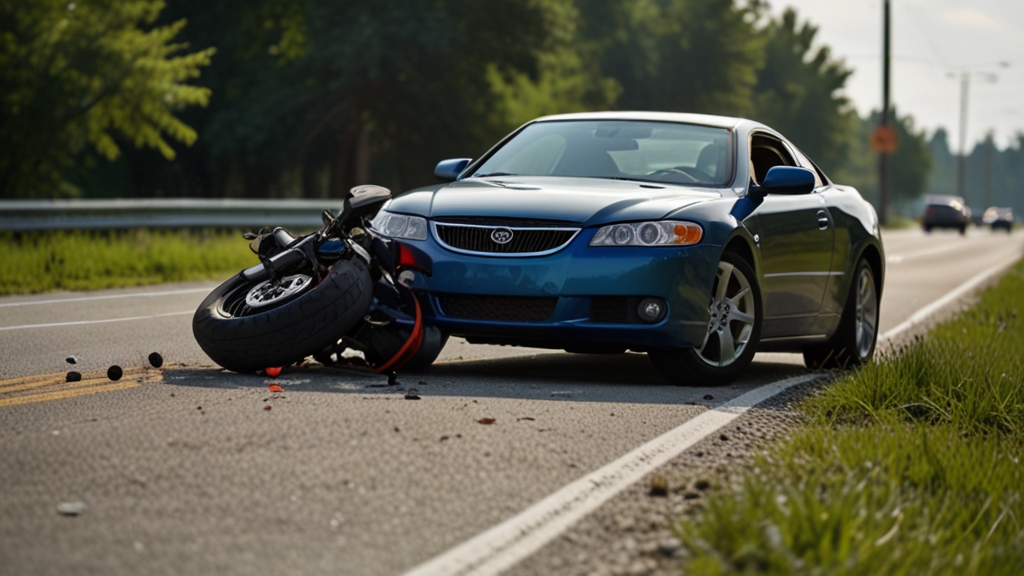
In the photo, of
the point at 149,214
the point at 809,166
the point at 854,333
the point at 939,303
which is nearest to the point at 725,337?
the point at 854,333

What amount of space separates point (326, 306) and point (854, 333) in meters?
3.95

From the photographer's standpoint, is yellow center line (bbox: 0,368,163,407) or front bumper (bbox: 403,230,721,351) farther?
front bumper (bbox: 403,230,721,351)

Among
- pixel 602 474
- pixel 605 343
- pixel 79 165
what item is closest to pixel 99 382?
pixel 605 343

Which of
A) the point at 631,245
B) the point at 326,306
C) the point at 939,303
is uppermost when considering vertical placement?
the point at 631,245

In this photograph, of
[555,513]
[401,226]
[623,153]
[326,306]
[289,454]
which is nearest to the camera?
[555,513]

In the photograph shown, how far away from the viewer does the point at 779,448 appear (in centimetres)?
536

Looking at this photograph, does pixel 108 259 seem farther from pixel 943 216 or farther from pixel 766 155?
pixel 943 216

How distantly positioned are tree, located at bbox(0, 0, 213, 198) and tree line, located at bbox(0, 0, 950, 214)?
1.2 inches

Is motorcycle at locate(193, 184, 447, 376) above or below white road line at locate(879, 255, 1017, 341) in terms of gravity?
above

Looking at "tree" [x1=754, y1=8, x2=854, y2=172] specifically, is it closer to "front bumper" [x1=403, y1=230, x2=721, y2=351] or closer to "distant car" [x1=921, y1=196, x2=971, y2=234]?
"distant car" [x1=921, y1=196, x2=971, y2=234]

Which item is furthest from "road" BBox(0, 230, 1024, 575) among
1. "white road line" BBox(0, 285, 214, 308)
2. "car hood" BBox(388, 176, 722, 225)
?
"white road line" BBox(0, 285, 214, 308)

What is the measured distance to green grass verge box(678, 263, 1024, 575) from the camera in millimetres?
3768

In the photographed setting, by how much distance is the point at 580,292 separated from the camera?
7125 millimetres

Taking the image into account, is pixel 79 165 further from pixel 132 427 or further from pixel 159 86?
pixel 132 427
